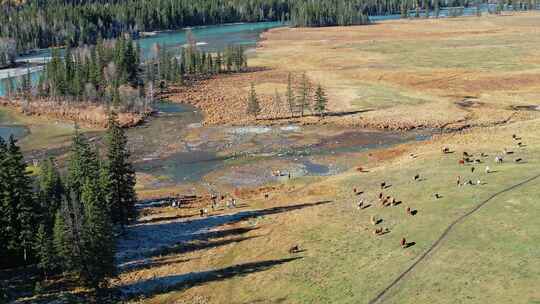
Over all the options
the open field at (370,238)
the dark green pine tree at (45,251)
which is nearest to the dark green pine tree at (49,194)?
the dark green pine tree at (45,251)

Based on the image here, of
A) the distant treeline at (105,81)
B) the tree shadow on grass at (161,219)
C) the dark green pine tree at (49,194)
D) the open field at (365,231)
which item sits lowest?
the tree shadow on grass at (161,219)

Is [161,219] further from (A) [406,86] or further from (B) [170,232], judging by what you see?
(A) [406,86]

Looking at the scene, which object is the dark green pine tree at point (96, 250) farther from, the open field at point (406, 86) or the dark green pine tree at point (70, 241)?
the open field at point (406, 86)

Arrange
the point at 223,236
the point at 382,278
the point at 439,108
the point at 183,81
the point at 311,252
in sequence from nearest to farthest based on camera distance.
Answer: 1. the point at 382,278
2. the point at 311,252
3. the point at 223,236
4. the point at 439,108
5. the point at 183,81

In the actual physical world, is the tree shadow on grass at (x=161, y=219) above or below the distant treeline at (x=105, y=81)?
below

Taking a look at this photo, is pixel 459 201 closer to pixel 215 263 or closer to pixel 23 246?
pixel 215 263

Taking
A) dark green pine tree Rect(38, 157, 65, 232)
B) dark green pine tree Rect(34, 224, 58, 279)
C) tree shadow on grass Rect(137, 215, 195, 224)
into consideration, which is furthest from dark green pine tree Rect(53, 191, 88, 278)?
tree shadow on grass Rect(137, 215, 195, 224)

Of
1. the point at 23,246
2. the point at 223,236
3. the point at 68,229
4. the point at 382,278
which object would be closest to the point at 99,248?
the point at 68,229
